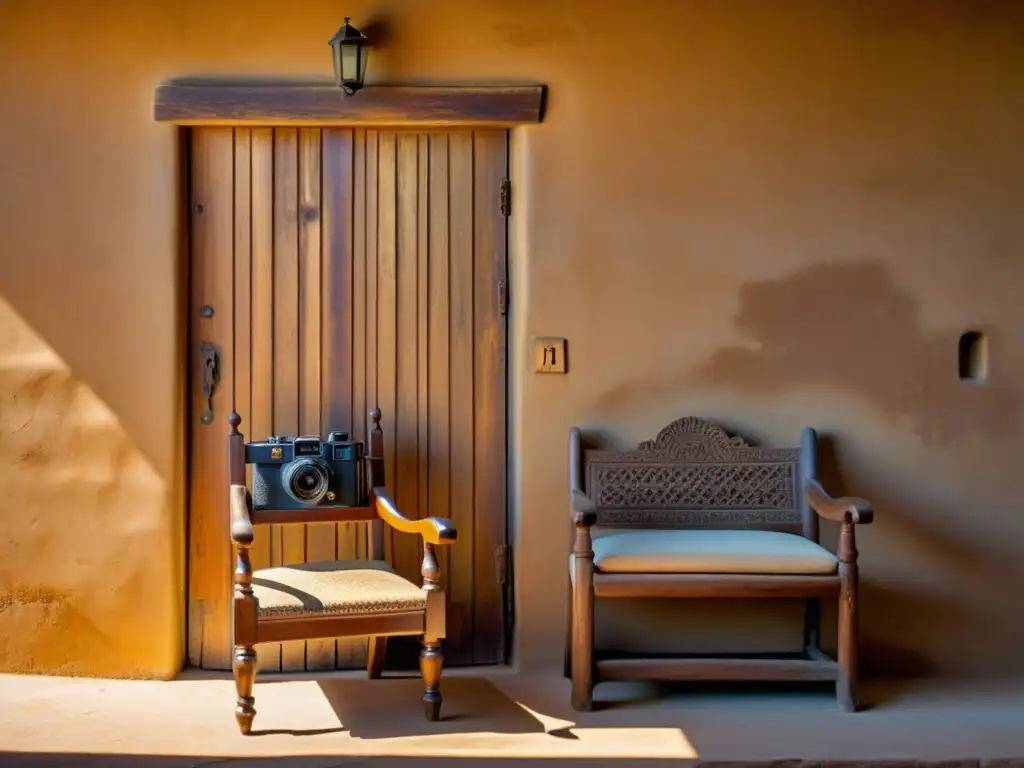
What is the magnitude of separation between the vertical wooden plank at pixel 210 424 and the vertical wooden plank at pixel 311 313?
27cm

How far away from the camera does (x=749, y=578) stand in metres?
3.64

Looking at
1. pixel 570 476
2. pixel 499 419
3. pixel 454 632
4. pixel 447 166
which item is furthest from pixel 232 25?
pixel 454 632

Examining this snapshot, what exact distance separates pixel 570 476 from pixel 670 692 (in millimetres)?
850

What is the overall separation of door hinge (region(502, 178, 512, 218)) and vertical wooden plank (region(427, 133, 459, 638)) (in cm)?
22

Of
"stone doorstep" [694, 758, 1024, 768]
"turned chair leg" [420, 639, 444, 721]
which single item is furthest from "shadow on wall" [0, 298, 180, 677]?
"stone doorstep" [694, 758, 1024, 768]

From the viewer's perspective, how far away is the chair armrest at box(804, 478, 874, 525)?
11.8 ft

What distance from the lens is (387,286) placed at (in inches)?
168

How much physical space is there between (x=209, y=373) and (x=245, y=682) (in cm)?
130

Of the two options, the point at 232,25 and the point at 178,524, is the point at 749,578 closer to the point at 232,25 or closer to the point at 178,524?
the point at 178,524

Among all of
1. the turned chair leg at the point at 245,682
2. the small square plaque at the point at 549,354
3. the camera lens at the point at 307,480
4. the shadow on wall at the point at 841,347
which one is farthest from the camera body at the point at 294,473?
the shadow on wall at the point at 841,347

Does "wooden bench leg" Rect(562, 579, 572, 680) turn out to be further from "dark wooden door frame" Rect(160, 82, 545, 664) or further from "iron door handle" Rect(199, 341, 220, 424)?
"dark wooden door frame" Rect(160, 82, 545, 664)

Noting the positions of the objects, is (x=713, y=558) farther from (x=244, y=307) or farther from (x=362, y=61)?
(x=362, y=61)

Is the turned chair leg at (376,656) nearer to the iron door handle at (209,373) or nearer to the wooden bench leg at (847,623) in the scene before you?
the iron door handle at (209,373)

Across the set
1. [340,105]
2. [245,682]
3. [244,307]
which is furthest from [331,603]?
[340,105]
